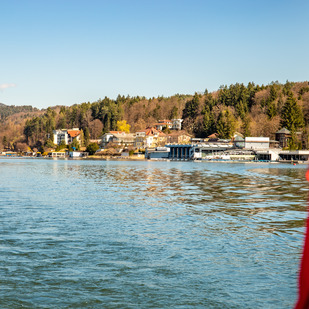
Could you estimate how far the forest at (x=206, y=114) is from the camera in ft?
349

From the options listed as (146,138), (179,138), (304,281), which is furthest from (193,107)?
(304,281)

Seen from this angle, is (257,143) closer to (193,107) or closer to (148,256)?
(193,107)

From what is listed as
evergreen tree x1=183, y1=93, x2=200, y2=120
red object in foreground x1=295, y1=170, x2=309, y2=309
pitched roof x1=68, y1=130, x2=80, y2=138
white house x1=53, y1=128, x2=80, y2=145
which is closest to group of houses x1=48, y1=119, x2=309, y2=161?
pitched roof x1=68, y1=130, x2=80, y2=138

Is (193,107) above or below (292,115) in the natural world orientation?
above

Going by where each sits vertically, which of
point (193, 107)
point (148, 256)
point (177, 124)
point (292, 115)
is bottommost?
point (148, 256)

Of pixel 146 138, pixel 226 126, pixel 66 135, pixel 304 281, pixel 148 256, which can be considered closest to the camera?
pixel 304 281

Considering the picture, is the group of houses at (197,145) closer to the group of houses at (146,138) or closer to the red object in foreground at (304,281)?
the group of houses at (146,138)

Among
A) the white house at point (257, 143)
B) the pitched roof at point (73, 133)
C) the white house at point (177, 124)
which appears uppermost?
the white house at point (177, 124)

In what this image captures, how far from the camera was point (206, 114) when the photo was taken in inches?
4552

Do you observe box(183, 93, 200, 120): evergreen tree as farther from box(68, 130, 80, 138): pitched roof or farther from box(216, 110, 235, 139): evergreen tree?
box(68, 130, 80, 138): pitched roof

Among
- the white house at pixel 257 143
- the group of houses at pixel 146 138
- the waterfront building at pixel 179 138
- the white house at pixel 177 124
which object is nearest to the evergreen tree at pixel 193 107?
the group of houses at pixel 146 138

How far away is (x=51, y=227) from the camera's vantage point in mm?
11039

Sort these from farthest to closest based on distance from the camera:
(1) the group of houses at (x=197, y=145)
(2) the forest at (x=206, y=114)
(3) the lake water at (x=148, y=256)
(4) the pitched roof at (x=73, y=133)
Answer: (4) the pitched roof at (x=73, y=133), (2) the forest at (x=206, y=114), (1) the group of houses at (x=197, y=145), (3) the lake water at (x=148, y=256)

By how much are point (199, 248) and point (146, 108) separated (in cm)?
15562
